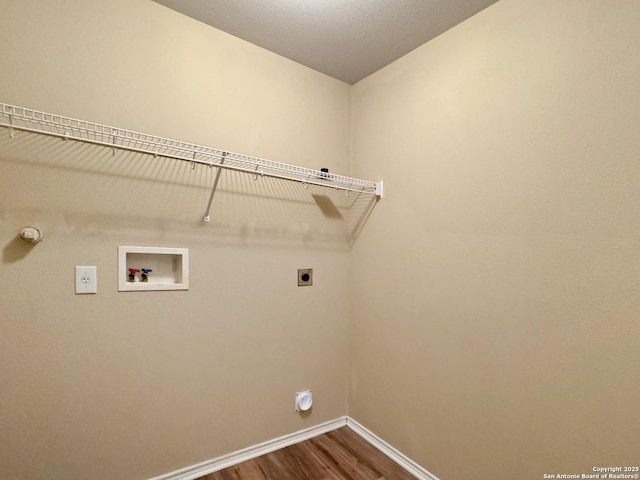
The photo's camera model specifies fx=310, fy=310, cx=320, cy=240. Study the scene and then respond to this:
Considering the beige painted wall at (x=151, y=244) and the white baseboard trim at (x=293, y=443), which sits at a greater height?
the beige painted wall at (x=151, y=244)

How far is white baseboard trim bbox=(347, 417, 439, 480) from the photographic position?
1.66 meters

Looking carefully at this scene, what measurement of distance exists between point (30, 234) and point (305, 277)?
4.35 feet

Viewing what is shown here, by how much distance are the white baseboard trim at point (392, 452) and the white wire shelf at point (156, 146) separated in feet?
5.03

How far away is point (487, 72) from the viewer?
1.45 m

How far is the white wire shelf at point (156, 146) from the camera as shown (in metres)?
1.15

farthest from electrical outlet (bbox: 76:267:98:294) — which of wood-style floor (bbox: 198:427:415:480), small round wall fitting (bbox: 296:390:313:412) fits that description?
small round wall fitting (bbox: 296:390:313:412)

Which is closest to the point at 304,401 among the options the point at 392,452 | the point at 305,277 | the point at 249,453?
the point at 249,453

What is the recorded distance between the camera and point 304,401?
1.97m

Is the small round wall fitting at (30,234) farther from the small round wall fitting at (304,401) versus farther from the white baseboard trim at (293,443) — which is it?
the small round wall fitting at (304,401)

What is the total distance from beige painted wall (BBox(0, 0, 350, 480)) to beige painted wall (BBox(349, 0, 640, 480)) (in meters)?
0.53

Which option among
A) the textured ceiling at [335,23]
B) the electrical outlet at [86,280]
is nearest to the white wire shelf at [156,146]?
the electrical outlet at [86,280]

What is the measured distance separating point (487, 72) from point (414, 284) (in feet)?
3.63

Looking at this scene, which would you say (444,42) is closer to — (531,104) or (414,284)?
(531,104)

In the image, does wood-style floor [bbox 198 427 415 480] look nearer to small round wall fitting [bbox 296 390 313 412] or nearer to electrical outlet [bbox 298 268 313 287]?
small round wall fitting [bbox 296 390 313 412]
